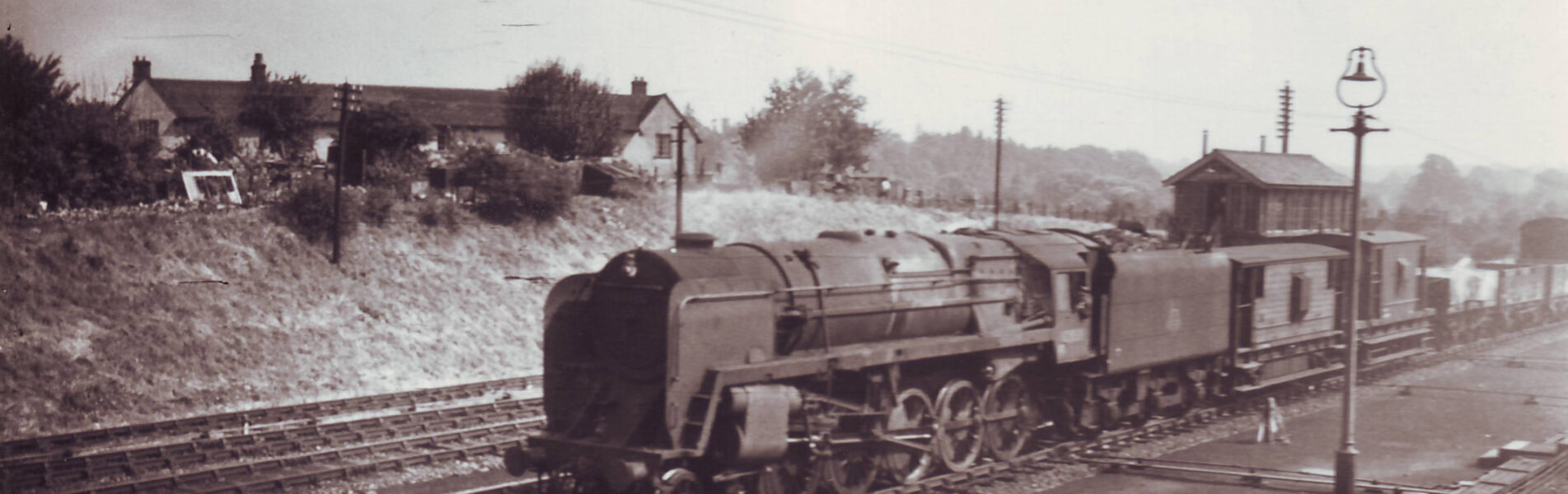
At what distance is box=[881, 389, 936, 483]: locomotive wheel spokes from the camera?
468 inches

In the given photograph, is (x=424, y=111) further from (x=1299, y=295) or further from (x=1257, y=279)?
(x=1299, y=295)

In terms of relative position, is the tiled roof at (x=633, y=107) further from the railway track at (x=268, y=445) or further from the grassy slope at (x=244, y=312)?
the railway track at (x=268, y=445)

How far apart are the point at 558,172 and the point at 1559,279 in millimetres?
28804

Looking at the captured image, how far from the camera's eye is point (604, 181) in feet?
110

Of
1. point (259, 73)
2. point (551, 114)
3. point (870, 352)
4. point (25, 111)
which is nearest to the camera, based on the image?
point (870, 352)

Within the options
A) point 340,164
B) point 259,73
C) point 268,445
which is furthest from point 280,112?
point 268,445

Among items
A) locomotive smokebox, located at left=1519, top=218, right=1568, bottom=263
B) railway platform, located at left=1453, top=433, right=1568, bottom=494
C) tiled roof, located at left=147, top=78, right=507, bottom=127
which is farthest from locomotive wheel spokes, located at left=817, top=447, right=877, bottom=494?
locomotive smokebox, located at left=1519, top=218, right=1568, bottom=263

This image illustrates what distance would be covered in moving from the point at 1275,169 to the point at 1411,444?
27.7 ft

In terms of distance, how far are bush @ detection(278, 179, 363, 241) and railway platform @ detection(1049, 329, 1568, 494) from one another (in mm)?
18525

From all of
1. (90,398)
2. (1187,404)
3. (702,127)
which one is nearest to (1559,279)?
(1187,404)

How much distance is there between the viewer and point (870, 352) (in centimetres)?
1134

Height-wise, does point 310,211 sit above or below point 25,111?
below

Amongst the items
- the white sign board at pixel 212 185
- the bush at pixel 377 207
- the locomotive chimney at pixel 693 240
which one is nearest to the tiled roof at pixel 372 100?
the white sign board at pixel 212 185

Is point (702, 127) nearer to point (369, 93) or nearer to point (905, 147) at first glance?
point (369, 93)
